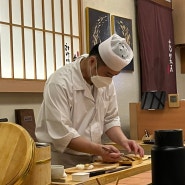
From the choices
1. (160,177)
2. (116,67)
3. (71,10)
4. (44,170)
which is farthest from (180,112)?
(160,177)

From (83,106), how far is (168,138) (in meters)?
1.61

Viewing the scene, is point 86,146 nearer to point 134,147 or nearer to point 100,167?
point 100,167

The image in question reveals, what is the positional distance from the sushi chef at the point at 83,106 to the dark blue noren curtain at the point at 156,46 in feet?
7.12

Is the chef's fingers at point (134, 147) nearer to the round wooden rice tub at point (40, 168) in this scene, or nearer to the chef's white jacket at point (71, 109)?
the chef's white jacket at point (71, 109)

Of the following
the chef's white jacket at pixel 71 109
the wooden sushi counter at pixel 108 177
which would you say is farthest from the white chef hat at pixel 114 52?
the wooden sushi counter at pixel 108 177

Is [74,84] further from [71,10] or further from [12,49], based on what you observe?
[71,10]

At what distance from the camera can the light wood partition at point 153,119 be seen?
3.91 m

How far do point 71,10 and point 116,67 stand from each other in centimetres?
156

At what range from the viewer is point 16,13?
317cm

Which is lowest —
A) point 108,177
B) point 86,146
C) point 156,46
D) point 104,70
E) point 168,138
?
point 108,177

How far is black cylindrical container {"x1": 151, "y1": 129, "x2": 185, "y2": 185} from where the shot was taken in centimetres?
88

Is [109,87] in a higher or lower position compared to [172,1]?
lower

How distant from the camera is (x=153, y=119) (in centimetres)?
406

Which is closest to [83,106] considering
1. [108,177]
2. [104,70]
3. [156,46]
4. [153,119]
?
[104,70]
